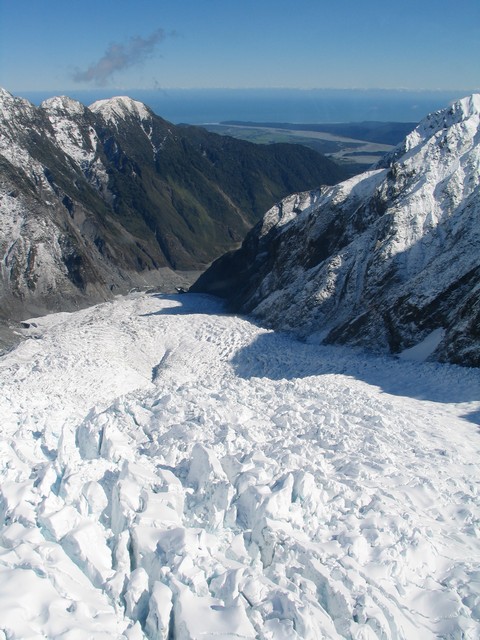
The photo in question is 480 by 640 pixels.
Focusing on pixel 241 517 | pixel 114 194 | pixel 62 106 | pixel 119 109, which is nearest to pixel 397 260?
pixel 241 517

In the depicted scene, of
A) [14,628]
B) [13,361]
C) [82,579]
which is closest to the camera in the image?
[14,628]

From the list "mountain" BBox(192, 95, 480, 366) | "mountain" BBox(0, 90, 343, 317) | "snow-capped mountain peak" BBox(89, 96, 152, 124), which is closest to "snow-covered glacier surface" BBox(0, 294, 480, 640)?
"mountain" BBox(192, 95, 480, 366)

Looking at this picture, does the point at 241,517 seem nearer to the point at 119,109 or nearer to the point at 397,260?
the point at 397,260

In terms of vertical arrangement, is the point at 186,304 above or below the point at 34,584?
below

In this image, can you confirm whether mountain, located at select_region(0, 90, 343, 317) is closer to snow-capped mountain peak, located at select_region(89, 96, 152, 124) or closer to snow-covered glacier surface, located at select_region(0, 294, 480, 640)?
snow-capped mountain peak, located at select_region(89, 96, 152, 124)

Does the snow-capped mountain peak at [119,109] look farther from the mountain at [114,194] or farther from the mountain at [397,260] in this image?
the mountain at [397,260]

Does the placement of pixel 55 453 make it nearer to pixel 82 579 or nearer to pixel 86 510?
pixel 86 510

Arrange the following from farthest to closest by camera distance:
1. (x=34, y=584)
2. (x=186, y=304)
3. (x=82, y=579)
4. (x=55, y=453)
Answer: (x=186, y=304)
(x=55, y=453)
(x=82, y=579)
(x=34, y=584)

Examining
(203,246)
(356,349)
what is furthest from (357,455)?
(203,246)
